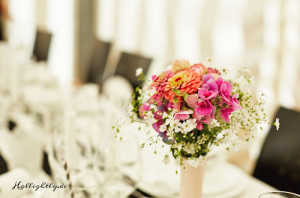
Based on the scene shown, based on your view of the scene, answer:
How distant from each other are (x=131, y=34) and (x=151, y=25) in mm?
463

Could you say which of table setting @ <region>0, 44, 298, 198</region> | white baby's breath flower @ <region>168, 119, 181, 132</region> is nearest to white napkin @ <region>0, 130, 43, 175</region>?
table setting @ <region>0, 44, 298, 198</region>

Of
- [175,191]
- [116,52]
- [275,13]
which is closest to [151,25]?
[116,52]

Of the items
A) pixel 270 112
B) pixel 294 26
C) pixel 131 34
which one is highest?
pixel 294 26

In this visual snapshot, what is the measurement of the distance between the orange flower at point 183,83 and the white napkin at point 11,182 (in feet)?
2.02

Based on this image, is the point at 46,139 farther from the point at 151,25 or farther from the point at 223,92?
the point at 151,25

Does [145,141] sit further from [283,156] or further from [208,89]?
[283,156]

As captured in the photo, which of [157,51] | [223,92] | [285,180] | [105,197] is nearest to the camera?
[223,92]

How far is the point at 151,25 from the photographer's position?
4129 millimetres

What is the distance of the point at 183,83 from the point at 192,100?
0.05 m

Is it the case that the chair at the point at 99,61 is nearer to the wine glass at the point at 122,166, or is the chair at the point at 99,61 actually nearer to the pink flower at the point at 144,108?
the wine glass at the point at 122,166

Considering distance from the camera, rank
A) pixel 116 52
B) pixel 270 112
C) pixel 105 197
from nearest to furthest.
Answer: pixel 105 197
pixel 270 112
pixel 116 52

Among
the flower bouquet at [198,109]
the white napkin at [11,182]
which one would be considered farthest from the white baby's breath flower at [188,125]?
the white napkin at [11,182]

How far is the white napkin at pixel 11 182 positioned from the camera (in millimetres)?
1121

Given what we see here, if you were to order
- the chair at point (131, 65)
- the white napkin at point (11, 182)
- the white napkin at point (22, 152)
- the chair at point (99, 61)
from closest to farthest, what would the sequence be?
the white napkin at point (11, 182)
the white napkin at point (22, 152)
the chair at point (131, 65)
the chair at point (99, 61)
